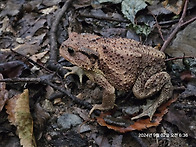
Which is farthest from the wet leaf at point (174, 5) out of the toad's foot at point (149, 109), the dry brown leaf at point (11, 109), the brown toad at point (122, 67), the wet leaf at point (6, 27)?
the dry brown leaf at point (11, 109)

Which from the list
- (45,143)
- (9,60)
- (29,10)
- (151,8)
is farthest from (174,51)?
(29,10)

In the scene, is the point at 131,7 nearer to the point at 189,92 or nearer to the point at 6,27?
the point at 189,92

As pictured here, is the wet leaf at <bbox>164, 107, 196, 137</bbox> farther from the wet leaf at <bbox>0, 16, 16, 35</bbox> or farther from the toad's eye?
the wet leaf at <bbox>0, 16, 16, 35</bbox>

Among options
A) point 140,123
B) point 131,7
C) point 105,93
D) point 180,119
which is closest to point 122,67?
point 105,93

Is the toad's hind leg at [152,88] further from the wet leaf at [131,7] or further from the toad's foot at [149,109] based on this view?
the wet leaf at [131,7]

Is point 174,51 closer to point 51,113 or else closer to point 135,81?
point 135,81
